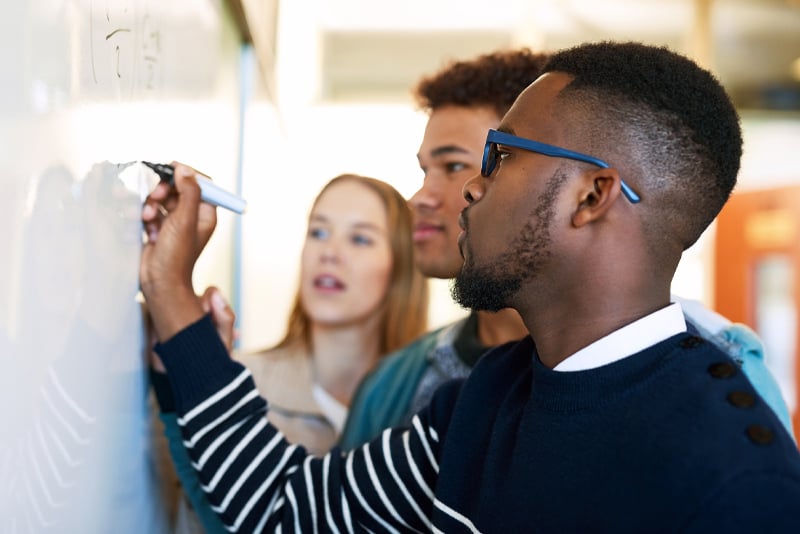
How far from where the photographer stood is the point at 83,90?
0.66m

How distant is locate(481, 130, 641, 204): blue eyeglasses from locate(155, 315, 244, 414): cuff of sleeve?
39 cm

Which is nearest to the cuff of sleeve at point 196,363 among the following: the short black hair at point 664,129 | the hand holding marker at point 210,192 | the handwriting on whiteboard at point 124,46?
the hand holding marker at point 210,192

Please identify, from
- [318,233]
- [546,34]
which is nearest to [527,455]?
[318,233]

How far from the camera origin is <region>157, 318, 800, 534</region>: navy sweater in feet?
2.13

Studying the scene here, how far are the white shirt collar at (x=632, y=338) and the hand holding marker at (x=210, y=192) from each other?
1.58ft

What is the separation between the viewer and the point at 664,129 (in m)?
0.79

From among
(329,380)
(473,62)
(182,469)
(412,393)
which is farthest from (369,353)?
(182,469)

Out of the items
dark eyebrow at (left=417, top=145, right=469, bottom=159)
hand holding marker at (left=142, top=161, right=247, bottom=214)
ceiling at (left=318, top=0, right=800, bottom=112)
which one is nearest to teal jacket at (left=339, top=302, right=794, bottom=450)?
dark eyebrow at (left=417, top=145, right=469, bottom=159)

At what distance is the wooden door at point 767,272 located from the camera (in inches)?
141

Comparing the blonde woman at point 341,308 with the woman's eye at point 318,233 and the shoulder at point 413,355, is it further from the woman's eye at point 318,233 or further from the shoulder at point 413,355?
the shoulder at point 413,355

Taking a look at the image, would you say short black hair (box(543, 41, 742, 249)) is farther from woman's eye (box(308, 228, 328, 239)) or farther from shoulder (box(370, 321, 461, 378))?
woman's eye (box(308, 228, 328, 239))

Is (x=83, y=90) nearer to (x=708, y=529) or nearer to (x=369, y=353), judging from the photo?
(x=708, y=529)

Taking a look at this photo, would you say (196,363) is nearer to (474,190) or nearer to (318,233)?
(474,190)

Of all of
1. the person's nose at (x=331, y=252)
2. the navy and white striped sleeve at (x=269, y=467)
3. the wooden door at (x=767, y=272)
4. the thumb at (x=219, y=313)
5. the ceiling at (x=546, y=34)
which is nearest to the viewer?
the navy and white striped sleeve at (x=269, y=467)
